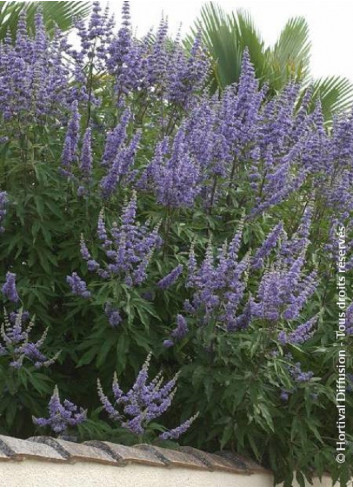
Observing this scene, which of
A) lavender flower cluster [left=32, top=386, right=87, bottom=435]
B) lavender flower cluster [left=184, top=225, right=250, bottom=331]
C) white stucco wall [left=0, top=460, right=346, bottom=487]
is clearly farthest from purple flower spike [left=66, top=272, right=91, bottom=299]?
white stucco wall [left=0, top=460, right=346, bottom=487]

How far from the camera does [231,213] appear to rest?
7.43 metres

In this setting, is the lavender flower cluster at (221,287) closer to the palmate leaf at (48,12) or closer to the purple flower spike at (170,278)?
the purple flower spike at (170,278)

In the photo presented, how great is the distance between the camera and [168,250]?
715 cm

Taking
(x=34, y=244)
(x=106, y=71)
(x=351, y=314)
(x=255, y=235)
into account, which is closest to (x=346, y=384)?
(x=351, y=314)

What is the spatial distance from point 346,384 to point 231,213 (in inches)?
55.2

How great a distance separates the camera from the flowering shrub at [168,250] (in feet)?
21.0

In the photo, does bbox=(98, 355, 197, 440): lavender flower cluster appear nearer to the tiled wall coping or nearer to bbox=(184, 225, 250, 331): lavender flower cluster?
the tiled wall coping

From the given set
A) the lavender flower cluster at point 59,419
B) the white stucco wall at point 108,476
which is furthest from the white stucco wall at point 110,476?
the lavender flower cluster at point 59,419

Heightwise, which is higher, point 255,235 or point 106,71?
point 106,71

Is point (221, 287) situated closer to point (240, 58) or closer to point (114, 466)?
point (114, 466)

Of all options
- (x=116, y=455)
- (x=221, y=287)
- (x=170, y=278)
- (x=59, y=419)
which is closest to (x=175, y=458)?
(x=116, y=455)

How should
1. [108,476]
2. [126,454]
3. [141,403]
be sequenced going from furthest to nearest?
[141,403] < [126,454] < [108,476]

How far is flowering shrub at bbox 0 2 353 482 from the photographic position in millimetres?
6402

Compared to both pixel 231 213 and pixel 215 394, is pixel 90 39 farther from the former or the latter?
pixel 215 394
